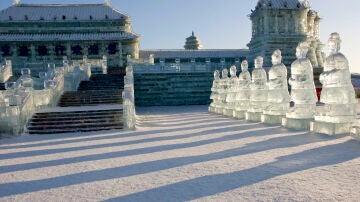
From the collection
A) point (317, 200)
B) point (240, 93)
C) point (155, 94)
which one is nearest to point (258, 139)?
point (317, 200)

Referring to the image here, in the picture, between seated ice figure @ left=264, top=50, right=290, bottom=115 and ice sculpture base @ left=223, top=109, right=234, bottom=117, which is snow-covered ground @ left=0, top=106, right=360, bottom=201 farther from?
ice sculpture base @ left=223, top=109, right=234, bottom=117

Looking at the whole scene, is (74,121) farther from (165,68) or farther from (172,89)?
(165,68)

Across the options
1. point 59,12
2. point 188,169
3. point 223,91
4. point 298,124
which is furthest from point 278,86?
point 59,12

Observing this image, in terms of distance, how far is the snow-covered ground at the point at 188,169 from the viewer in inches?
156

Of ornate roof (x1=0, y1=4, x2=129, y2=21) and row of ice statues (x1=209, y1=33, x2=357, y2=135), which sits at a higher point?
ornate roof (x1=0, y1=4, x2=129, y2=21)

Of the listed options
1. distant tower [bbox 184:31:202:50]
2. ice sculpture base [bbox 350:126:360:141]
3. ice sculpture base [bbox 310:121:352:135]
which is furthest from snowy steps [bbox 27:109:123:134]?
distant tower [bbox 184:31:202:50]

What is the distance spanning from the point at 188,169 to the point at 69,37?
36.6m

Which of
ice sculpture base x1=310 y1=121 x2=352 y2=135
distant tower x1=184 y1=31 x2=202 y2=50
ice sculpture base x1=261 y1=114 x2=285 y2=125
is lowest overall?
ice sculpture base x1=261 y1=114 x2=285 y2=125

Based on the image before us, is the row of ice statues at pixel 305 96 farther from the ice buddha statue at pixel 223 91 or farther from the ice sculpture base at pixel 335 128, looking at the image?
the ice buddha statue at pixel 223 91

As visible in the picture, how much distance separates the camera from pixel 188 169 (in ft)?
16.9

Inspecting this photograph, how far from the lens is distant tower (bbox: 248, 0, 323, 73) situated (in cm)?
3628

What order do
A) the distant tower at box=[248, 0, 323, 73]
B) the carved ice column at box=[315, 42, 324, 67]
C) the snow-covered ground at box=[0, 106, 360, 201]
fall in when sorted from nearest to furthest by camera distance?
the snow-covered ground at box=[0, 106, 360, 201] → the distant tower at box=[248, 0, 323, 73] → the carved ice column at box=[315, 42, 324, 67]

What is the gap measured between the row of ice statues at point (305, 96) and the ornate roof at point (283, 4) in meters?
27.0

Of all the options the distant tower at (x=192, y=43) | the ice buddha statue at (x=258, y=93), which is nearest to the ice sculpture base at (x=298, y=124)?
the ice buddha statue at (x=258, y=93)
